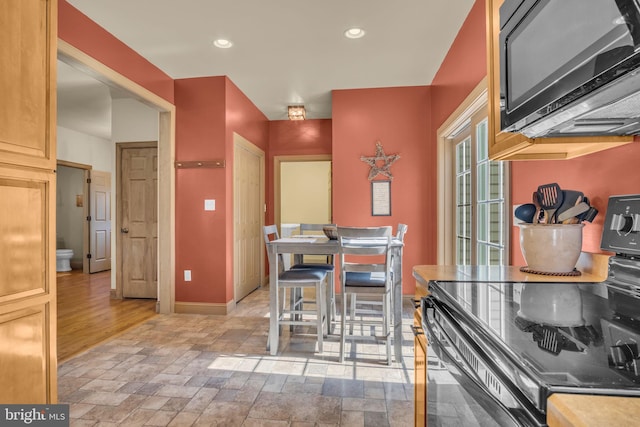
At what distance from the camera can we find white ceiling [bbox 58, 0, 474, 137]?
257cm

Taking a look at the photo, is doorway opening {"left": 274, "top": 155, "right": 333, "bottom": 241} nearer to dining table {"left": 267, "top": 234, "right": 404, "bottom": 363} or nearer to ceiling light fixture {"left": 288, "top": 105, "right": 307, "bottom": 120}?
ceiling light fixture {"left": 288, "top": 105, "right": 307, "bottom": 120}

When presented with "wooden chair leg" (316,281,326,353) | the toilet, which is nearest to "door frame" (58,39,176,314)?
"wooden chair leg" (316,281,326,353)

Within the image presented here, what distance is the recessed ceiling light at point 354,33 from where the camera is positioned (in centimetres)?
291

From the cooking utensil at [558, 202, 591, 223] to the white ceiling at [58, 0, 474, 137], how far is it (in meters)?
2.01

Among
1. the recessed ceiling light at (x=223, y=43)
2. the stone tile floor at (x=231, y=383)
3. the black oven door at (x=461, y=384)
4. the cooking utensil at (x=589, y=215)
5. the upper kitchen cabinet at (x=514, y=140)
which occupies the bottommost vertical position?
the stone tile floor at (x=231, y=383)

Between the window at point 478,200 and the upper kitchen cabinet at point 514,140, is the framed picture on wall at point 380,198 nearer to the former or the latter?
the window at point 478,200

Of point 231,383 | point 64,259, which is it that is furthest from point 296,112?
point 64,259

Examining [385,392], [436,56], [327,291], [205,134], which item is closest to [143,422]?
[385,392]

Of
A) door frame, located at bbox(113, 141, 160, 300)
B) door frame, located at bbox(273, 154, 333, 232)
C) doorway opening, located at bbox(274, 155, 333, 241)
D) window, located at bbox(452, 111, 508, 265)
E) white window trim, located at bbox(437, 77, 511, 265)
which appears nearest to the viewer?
window, located at bbox(452, 111, 508, 265)

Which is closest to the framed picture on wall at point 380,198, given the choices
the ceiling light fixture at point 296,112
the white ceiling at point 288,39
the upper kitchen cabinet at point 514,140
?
the white ceiling at point 288,39

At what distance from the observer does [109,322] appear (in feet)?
11.6

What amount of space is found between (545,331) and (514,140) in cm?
79

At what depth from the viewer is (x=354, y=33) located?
2.96m

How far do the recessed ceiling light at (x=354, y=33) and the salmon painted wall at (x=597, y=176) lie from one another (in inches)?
76.9
